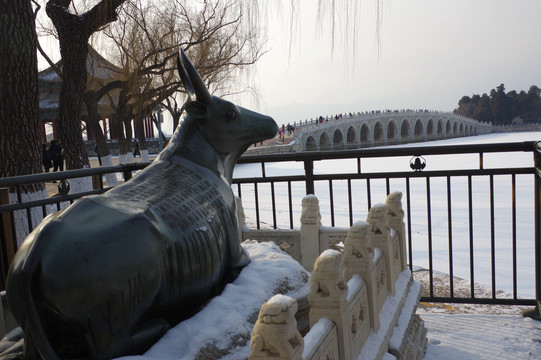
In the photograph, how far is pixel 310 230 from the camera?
4246 millimetres

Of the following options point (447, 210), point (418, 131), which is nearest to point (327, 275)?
point (447, 210)

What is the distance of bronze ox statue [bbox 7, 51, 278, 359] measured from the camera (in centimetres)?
165

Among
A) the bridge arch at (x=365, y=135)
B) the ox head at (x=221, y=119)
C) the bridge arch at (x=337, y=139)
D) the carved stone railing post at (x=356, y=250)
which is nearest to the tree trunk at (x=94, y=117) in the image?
the ox head at (x=221, y=119)

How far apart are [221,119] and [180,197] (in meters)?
0.62

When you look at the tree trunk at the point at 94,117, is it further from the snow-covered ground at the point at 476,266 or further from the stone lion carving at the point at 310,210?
the stone lion carving at the point at 310,210

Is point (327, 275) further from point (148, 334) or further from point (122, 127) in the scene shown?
point (122, 127)

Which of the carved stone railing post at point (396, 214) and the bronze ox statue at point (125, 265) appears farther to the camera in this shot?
the carved stone railing post at point (396, 214)

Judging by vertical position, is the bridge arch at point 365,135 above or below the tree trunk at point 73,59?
below

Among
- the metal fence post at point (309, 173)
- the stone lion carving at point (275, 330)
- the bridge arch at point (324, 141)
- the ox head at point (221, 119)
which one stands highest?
the ox head at point (221, 119)

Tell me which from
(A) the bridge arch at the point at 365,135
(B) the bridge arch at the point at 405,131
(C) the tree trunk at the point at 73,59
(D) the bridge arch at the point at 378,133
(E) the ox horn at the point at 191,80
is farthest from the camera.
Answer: (B) the bridge arch at the point at 405,131

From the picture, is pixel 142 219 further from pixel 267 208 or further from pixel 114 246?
pixel 267 208

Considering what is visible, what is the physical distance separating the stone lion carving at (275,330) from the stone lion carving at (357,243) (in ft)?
3.99

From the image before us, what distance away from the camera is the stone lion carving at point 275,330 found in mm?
1515

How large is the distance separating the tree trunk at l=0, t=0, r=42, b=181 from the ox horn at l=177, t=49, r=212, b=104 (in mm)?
3945
